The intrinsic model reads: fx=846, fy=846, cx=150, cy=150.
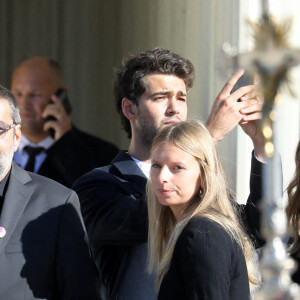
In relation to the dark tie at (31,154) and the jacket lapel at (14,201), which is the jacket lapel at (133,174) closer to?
the jacket lapel at (14,201)

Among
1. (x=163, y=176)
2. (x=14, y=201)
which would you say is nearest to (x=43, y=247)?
Result: (x=14, y=201)

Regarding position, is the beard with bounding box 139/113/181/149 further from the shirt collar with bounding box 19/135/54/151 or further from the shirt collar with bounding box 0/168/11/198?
the shirt collar with bounding box 19/135/54/151

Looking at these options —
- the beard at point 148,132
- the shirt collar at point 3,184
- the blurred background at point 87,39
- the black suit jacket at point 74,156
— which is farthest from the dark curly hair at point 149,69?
the blurred background at point 87,39

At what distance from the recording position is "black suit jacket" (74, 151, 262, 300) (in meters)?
2.87

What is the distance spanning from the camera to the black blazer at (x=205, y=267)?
7.63ft

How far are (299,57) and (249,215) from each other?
1575 mm

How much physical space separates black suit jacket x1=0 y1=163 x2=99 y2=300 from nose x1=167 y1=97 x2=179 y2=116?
0.60 m

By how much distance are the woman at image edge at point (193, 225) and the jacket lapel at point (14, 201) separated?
40 cm

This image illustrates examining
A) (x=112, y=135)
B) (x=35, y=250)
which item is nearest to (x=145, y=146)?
(x=35, y=250)

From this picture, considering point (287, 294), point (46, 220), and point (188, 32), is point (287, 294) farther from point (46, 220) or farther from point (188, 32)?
point (188, 32)

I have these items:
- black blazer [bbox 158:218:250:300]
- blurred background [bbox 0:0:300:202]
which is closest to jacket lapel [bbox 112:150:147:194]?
black blazer [bbox 158:218:250:300]

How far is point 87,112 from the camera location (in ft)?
19.1

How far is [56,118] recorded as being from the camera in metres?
4.98

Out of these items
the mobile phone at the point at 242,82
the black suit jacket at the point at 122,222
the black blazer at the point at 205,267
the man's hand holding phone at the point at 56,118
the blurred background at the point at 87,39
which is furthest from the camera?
the blurred background at the point at 87,39
